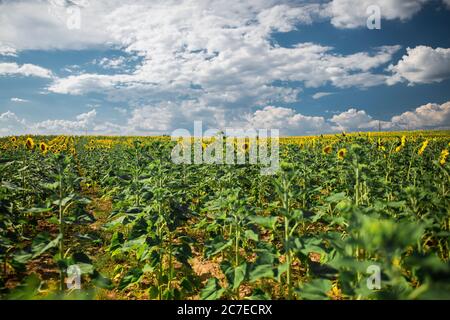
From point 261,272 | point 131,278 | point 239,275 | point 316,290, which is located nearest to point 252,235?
point 239,275

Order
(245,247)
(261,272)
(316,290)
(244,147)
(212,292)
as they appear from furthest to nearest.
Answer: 1. (244,147)
2. (245,247)
3. (212,292)
4. (261,272)
5. (316,290)

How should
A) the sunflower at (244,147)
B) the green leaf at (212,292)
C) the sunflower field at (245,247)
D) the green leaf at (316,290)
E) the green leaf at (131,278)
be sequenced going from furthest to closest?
1. the sunflower at (244,147)
2. the green leaf at (131,278)
3. the green leaf at (212,292)
4. the green leaf at (316,290)
5. the sunflower field at (245,247)

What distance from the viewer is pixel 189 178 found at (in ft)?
23.6

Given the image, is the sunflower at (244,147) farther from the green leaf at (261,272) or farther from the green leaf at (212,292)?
the green leaf at (261,272)

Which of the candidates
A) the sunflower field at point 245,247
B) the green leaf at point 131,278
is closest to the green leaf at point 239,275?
the sunflower field at point 245,247

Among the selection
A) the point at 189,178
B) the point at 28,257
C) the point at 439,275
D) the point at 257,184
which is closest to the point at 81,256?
the point at 28,257

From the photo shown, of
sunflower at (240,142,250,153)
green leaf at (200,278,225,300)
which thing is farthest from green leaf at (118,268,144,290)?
sunflower at (240,142,250,153)

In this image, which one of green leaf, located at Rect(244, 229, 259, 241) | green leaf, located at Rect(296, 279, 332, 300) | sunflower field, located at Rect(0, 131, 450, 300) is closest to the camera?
sunflower field, located at Rect(0, 131, 450, 300)

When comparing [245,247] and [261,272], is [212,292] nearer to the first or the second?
[261,272]

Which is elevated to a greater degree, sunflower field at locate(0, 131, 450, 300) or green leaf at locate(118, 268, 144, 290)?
sunflower field at locate(0, 131, 450, 300)

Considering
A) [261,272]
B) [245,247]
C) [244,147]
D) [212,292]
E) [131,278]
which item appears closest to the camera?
[261,272]

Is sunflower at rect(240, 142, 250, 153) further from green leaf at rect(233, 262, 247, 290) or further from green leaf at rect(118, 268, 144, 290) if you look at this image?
green leaf at rect(233, 262, 247, 290)
